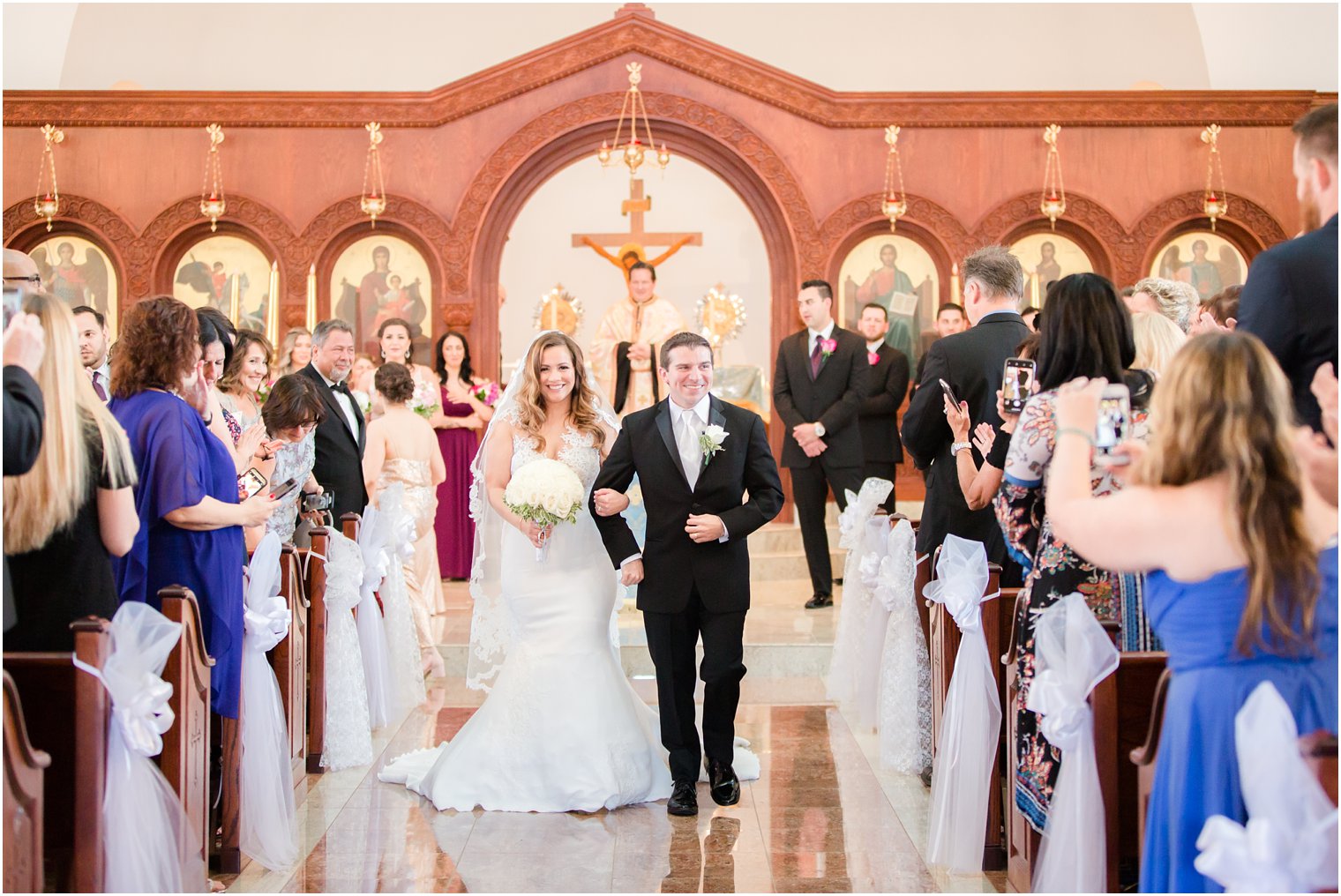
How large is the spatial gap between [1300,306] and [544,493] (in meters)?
2.87

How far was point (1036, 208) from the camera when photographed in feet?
39.4

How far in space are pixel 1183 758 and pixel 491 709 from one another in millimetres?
3240

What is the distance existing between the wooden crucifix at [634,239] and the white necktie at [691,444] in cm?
713

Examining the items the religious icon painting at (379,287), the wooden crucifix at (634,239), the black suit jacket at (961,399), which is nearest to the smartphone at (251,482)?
the black suit jacket at (961,399)

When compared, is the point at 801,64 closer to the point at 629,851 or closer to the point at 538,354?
the point at 538,354

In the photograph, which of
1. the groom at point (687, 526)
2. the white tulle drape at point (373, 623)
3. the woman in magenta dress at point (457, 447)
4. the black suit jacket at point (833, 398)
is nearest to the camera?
the groom at point (687, 526)

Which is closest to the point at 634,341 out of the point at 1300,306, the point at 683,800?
the point at 683,800

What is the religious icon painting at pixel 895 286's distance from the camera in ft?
40.0

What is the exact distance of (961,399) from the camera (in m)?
5.12

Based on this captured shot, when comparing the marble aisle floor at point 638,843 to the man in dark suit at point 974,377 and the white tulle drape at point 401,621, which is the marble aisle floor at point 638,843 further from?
the man in dark suit at point 974,377

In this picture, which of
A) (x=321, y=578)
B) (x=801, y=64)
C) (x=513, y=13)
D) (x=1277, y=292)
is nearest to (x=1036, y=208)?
(x=801, y=64)

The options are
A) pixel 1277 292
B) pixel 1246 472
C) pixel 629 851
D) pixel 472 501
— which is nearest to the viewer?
pixel 1246 472

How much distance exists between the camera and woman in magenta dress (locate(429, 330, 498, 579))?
10.5 m

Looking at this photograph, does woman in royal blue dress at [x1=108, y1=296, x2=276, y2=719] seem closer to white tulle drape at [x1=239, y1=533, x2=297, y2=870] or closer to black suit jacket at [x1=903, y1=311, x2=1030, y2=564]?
white tulle drape at [x1=239, y1=533, x2=297, y2=870]
